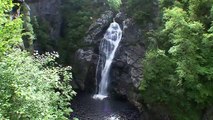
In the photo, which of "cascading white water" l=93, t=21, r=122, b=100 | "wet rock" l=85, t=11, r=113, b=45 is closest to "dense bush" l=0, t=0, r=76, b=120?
"cascading white water" l=93, t=21, r=122, b=100

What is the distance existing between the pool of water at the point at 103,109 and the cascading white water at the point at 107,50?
3.74m

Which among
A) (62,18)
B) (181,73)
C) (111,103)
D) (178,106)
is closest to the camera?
(181,73)

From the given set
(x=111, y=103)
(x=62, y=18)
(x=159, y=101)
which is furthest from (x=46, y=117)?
(x=62, y=18)

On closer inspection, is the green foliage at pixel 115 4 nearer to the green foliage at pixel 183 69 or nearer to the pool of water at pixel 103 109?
the pool of water at pixel 103 109

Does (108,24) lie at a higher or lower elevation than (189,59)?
higher

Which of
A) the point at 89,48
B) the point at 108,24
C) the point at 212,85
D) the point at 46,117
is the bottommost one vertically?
the point at 46,117

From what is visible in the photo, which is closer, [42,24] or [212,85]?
[212,85]

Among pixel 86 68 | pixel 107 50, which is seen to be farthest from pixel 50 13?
pixel 107 50

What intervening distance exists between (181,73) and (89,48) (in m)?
20.6

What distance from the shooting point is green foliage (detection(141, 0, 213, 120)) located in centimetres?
2123

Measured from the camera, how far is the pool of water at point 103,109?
29.5 metres

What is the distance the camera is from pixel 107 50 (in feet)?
129

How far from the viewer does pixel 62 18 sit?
43.8 m

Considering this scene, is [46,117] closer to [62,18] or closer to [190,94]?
[190,94]
